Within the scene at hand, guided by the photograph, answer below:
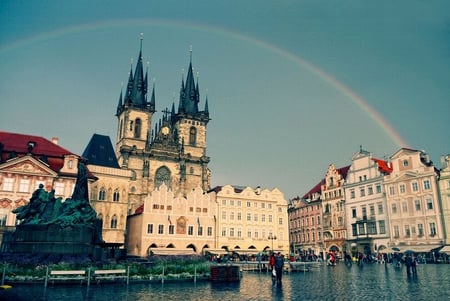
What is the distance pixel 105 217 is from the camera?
55688 mm

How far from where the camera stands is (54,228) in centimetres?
2030

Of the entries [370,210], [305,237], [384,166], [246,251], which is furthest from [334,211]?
[246,251]

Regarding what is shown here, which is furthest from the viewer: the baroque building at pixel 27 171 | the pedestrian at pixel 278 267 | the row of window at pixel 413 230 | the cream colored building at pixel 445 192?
the row of window at pixel 413 230

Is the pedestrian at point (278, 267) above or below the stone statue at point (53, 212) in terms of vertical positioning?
below

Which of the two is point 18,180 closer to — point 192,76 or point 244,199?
point 244,199

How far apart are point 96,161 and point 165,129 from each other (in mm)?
19928

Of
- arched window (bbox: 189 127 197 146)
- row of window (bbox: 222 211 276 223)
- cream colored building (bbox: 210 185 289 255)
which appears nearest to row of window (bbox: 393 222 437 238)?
cream colored building (bbox: 210 185 289 255)

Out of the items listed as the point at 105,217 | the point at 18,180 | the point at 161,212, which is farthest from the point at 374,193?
the point at 18,180

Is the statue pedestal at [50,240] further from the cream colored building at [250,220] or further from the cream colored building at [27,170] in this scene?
the cream colored building at [250,220]

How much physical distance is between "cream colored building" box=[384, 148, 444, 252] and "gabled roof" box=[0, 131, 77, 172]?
4227cm

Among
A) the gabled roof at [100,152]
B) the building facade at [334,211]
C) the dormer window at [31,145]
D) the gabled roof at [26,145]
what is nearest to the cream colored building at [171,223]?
the gabled roof at [100,152]

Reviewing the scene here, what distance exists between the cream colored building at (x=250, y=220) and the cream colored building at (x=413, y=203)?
1700 centimetres

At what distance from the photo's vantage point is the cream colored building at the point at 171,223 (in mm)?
51844

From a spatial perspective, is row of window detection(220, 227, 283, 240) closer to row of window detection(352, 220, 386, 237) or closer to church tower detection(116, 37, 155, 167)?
row of window detection(352, 220, 386, 237)
